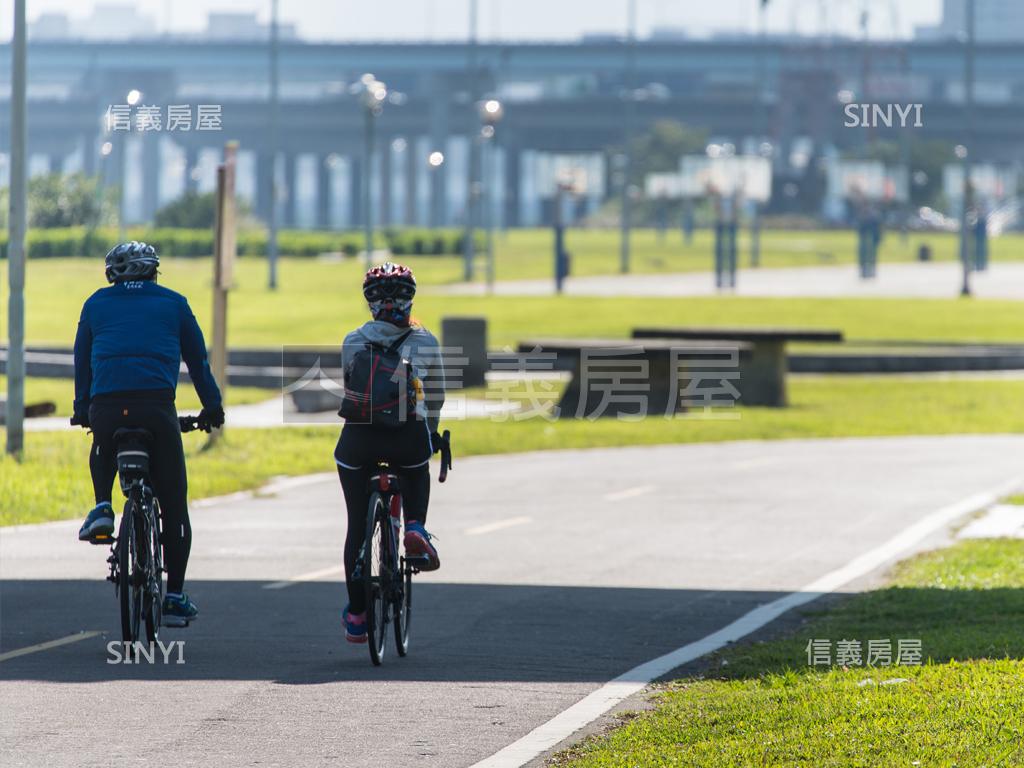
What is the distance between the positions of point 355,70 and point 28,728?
130953 millimetres

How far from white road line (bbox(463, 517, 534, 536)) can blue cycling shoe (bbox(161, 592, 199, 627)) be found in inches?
245

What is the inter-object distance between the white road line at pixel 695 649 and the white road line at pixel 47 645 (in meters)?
2.75

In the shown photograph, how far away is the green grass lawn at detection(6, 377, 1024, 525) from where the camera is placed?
18.8 metres

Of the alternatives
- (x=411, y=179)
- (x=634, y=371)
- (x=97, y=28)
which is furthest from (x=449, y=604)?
(x=411, y=179)

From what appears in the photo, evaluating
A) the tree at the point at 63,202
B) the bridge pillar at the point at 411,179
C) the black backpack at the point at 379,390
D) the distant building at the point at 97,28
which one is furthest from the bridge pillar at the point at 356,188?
the black backpack at the point at 379,390

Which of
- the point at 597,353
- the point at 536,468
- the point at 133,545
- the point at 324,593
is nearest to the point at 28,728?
the point at 133,545

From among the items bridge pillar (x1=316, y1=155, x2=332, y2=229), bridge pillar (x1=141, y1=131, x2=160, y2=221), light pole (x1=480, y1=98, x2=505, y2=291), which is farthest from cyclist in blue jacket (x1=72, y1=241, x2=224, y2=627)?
bridge pillar (x1=316, y1=155, x2=332, y2=229)

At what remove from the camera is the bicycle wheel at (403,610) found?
9742mm

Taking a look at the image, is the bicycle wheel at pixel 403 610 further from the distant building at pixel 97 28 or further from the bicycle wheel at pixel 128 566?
the distant building at pixel 97 28

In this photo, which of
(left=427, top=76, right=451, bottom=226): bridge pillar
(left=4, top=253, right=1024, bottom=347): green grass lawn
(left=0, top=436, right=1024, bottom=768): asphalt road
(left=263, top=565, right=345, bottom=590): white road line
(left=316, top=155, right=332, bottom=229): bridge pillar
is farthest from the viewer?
(left=316, top=155, right=332, bottom=229): bridge pillar

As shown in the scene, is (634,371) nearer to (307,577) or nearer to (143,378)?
(307,577)

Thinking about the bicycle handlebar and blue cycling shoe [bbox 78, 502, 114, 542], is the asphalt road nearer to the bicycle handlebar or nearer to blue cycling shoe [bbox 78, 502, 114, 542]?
blue cycling shoe [bbox 78, 502, 114, 542]

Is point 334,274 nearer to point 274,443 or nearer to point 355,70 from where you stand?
point 274,443

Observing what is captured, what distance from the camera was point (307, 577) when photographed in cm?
1334
